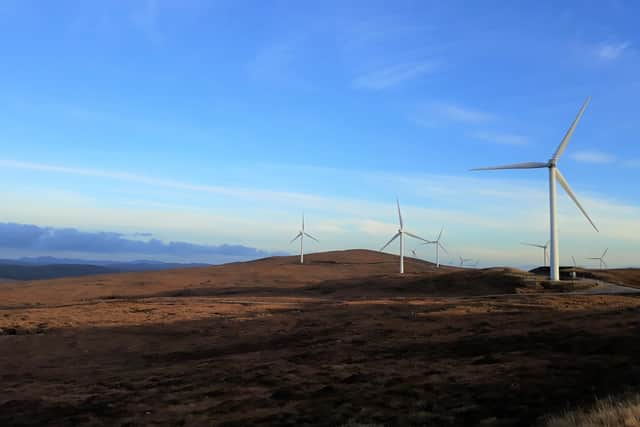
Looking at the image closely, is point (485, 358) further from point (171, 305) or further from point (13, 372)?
point (171, 305)

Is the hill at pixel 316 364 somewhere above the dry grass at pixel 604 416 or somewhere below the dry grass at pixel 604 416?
below

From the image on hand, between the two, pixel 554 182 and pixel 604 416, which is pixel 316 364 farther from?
pixel 554 182

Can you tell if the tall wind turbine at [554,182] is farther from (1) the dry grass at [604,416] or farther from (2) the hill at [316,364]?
(1) the dry grass at [604,416]

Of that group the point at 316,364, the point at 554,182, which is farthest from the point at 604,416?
the point at 554,182

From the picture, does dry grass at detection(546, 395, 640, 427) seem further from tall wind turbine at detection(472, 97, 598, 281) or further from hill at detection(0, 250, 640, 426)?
tall wind turbine at detection(472, 97, 598, 281)

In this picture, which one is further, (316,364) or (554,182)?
(554,182)

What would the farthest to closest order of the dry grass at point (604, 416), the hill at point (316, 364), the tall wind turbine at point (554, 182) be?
the tall wind turbine at point (554, 182) → the hill at point (316, 364) → the dry grass at point (604, 416)

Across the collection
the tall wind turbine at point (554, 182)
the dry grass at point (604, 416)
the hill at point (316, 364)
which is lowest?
the hill at point (316, 364)

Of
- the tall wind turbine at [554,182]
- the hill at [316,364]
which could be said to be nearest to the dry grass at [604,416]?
the hill at [316,364]
